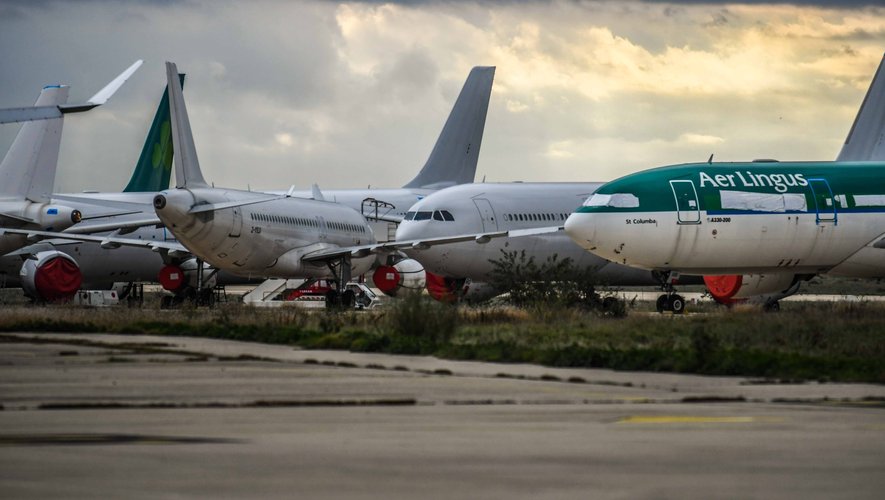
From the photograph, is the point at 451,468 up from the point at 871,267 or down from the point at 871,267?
Result: down

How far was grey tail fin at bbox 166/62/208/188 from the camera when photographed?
142 feet

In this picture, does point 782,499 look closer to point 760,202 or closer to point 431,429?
point 431,429

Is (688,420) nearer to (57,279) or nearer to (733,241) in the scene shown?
(733,241)

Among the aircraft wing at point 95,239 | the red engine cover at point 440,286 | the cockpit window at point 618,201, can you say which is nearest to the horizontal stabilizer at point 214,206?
the aircraft wing at point 95,239

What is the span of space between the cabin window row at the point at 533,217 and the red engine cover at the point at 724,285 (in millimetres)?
5889

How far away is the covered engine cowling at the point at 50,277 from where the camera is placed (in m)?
49.2

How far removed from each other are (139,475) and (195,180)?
34.2 metres

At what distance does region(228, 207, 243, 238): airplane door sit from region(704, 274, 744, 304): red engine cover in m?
14.2

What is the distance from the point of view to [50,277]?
49219 millimetres

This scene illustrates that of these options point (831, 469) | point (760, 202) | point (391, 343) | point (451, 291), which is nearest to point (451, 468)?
point (831, 469)

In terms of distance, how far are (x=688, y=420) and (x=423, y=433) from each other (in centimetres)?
280

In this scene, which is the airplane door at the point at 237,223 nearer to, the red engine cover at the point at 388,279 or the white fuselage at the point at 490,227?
the white fuselage at the point at 490,227

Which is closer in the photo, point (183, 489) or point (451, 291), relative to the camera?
point (183, 489)

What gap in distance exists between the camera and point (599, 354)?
2108cm
